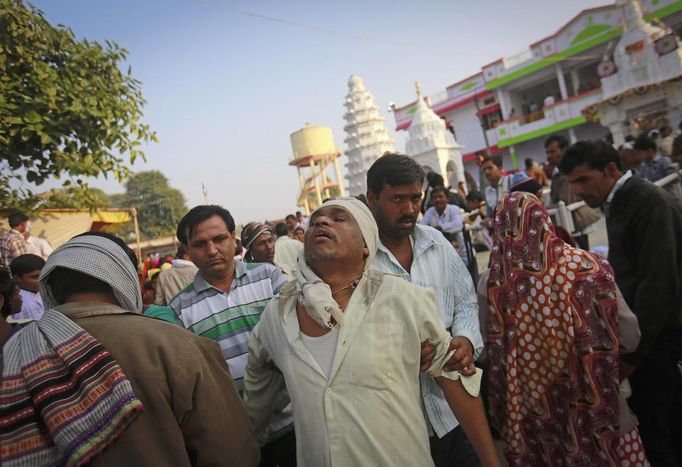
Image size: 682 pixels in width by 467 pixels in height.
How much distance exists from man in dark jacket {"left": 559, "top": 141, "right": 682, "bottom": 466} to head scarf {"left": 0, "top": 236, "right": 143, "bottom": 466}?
238cm

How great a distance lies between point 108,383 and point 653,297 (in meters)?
2.54

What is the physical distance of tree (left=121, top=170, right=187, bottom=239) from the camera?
53719 millimetres

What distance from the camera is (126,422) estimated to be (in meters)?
1.30

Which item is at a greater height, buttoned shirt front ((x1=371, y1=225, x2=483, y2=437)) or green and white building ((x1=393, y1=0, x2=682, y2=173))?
green and white building ((x1=393, y1=0, x2=682, y2=173))

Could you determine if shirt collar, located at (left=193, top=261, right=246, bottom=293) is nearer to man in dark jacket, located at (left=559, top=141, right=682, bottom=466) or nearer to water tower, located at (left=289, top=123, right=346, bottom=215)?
man in dark jacket, located at (left=559, top=141, right=682, bottom=466)

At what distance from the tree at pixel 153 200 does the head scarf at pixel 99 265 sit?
54423 mm

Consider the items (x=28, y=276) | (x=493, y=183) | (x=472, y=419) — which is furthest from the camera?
(x=493, y=183)

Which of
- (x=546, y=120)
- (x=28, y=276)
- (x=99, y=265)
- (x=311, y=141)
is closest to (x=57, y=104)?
(x=28, y=276)

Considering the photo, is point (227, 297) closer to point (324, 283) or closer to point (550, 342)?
point (324, 283)

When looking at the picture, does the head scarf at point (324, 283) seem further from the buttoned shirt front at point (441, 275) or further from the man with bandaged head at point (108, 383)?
Answer: the buttoned shirt front at point (441, 275)

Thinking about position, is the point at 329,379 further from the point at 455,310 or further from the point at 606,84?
the point at 606,84

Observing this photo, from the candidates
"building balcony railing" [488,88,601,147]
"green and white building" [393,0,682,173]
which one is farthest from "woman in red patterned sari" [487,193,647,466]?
"building balcony railing" [488,88,601,147]

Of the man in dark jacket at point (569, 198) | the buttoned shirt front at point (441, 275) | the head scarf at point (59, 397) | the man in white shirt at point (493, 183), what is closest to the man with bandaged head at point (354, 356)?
the buttoned shirt front at point (441, 275)

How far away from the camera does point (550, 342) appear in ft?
7.10
